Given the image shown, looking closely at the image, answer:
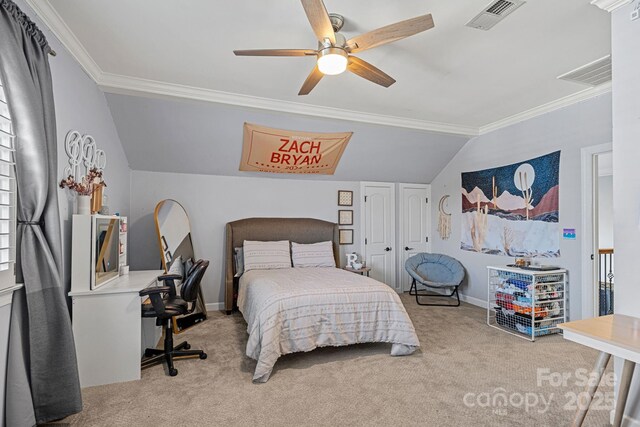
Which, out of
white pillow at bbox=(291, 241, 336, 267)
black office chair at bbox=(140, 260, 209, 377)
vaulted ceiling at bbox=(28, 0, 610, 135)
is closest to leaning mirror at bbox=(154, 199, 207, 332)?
black office chair at bbox=(140, 260, 209, 377)

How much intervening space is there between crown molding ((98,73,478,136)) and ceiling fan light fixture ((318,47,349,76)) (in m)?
1.62

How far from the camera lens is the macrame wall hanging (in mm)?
5566

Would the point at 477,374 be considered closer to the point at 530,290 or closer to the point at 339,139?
the point at 530,290

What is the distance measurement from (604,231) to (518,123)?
3.16 m

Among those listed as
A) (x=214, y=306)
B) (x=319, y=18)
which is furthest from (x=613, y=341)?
(x=214, y=306)

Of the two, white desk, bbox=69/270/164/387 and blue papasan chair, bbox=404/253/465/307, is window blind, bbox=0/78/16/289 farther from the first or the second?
blue papasan chair, bbox=404/253/465/307

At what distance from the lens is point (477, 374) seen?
275cm

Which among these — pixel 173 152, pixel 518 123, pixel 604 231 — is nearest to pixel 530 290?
pixel 518 123

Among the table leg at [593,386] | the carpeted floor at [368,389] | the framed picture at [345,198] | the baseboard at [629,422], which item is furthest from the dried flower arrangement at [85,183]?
the baseboard at [629,422]

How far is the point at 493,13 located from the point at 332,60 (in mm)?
1093

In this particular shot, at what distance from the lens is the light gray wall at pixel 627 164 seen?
1883 mm

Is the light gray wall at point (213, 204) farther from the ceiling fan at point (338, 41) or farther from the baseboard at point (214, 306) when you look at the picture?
the ceiling fan at point (338, 41)

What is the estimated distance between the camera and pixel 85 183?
9.37ft

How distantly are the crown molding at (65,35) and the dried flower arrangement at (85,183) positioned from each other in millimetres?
893
